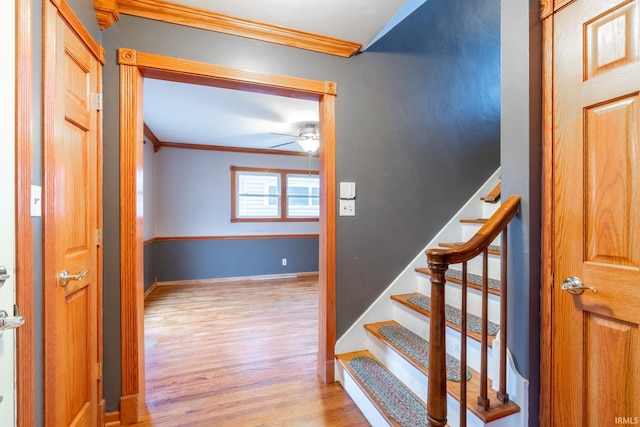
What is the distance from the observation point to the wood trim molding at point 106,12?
1.52 meters

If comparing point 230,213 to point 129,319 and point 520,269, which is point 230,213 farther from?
point 520,269

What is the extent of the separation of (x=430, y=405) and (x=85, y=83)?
214 cm

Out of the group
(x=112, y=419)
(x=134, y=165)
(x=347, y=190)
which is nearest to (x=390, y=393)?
(x=347, y=190)

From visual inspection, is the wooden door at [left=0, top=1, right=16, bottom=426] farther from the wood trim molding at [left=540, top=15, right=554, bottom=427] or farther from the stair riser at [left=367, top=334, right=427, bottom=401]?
the wood trim molding at [left=540, top=15, right=554, bottom=427]

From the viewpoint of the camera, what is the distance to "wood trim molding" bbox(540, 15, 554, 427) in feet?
3.97

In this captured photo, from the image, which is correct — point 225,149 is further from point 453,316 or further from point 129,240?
point 453,316

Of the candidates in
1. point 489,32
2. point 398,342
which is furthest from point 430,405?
point 489,32

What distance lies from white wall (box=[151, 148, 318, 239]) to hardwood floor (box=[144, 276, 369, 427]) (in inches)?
56.7

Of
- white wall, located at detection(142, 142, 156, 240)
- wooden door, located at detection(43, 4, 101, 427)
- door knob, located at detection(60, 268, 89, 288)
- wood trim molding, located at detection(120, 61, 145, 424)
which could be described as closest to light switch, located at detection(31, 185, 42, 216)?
wooden door, located at detection(43, 4, 101, 427)

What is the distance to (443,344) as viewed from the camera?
3.49 ft

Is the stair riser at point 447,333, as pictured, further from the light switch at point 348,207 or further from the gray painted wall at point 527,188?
the light switch at point 348,207

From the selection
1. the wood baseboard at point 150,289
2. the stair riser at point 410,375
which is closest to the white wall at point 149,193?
the wood baseboard at point 150,289

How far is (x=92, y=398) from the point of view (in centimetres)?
151

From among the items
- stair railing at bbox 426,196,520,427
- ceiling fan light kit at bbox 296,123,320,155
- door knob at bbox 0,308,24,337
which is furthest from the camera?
ceiling fan light kit at bbox 296,123,320,155
